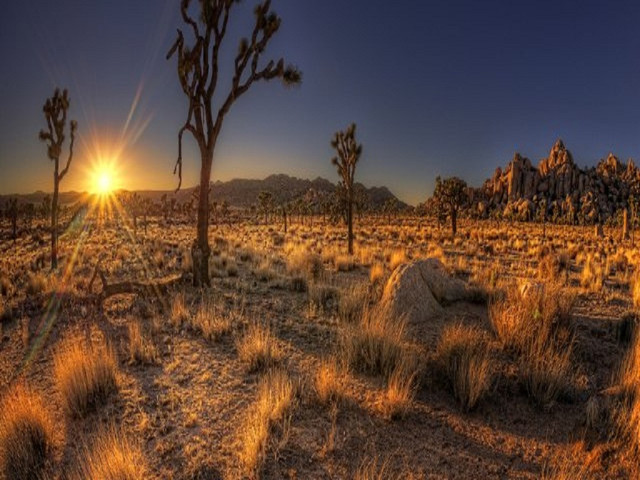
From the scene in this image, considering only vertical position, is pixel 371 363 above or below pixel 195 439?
above

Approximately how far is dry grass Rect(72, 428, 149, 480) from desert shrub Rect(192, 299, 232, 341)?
2.85 meters

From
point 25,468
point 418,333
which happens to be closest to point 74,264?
point 25,468

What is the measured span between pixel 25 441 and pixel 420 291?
6395 millimetres

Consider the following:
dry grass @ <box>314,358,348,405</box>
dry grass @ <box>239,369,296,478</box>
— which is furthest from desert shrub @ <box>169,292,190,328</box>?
dry grass @ <box>314,358,348,405</box>

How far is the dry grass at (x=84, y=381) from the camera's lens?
4.20 m

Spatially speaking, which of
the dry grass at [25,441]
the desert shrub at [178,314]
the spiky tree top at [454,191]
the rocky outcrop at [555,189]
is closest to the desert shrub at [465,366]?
the dry grass at [25,441]

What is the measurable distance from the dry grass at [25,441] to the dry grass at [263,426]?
70.1 inches

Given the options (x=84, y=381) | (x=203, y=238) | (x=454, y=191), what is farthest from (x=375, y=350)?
(x=454, y=191)

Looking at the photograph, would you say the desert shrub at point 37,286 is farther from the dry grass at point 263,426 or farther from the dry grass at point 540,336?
the dry grass at point 540,336

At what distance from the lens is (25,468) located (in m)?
3.21

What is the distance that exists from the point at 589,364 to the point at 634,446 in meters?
2.14

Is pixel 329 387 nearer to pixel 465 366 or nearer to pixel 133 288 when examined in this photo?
pixel 465 366

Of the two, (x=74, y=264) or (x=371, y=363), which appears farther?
(x=74, y=264)

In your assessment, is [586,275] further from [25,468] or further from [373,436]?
[25,468]
